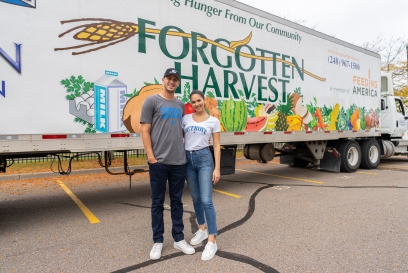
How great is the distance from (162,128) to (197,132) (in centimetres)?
39

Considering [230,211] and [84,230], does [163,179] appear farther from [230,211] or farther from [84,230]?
[230,211]

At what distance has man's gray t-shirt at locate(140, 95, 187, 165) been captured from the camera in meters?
2.99

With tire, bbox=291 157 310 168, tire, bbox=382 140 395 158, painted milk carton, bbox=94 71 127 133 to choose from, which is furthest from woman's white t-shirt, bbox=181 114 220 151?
tire, bbox=382 140 395 158

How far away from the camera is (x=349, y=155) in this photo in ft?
29.2

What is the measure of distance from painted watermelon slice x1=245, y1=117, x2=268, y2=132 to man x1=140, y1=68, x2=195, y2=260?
310 centimetres

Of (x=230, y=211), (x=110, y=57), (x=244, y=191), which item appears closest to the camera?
(x=110, y=57)

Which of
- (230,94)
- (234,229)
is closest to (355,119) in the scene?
(230,94)

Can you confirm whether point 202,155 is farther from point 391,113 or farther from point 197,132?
point 391,113

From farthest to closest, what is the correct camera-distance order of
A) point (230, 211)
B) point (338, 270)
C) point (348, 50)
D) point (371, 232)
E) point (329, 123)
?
point (348, 50), point (329, 123), point (230, 211), point (371, 232), point (338, 270)

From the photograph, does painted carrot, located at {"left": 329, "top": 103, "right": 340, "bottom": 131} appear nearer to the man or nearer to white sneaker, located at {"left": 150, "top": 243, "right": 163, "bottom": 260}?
the man

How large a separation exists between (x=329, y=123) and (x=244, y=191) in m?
3.29

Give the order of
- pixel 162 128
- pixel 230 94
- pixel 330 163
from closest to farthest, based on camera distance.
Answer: pixel 162 128, pixel 230 94, pixel 330 163

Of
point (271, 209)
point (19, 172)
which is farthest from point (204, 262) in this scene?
point (19, 172)

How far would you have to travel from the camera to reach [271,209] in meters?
4.92
